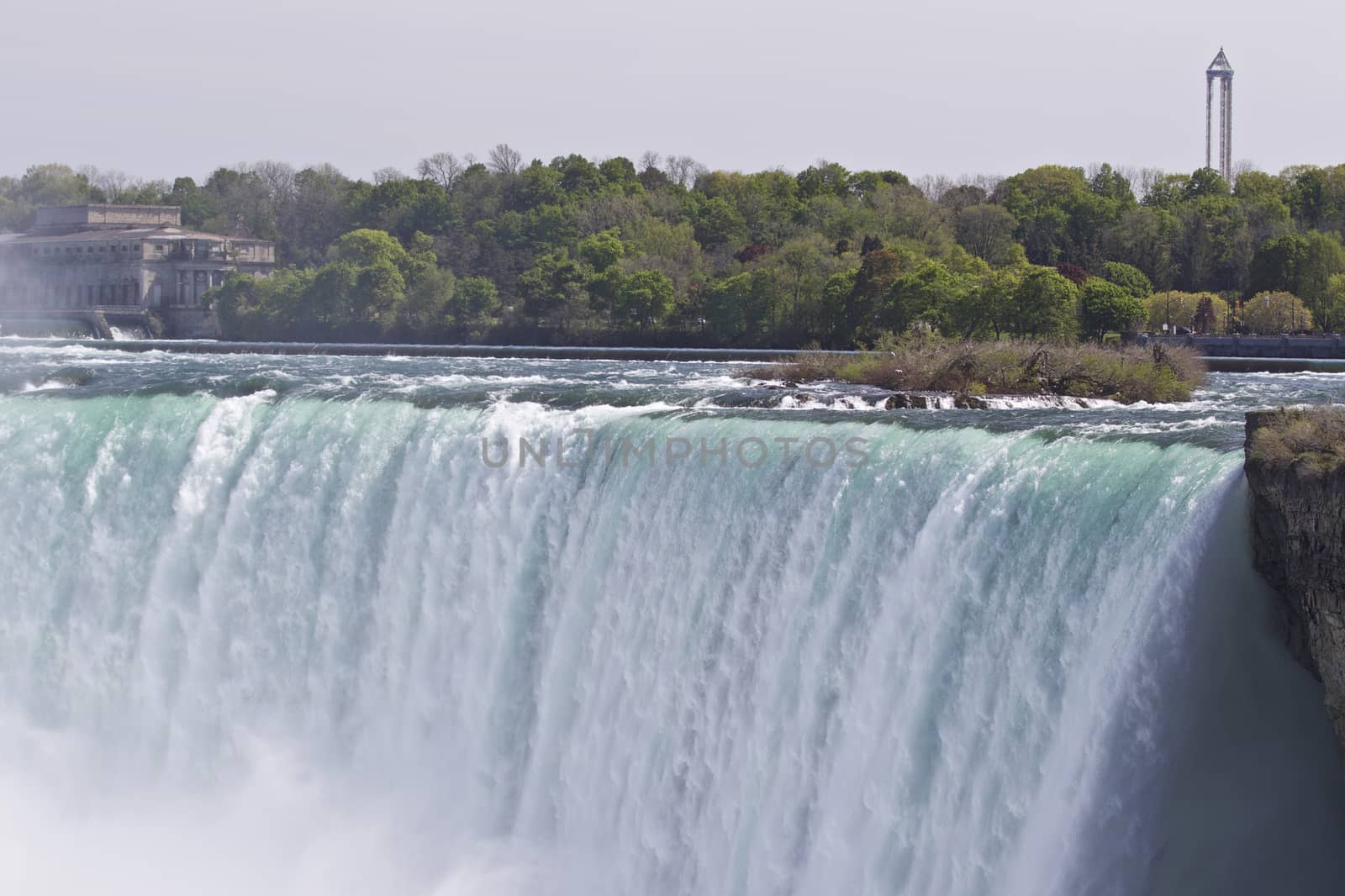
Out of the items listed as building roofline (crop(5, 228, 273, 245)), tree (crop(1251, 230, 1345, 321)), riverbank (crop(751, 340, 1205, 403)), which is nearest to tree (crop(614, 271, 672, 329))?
tree (crop(1251, 230, 1345, 321))

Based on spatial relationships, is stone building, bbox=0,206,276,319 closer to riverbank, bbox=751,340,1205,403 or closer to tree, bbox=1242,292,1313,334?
tree, bbox=1242,292,1313,334

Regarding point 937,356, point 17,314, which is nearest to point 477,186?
point 17,314

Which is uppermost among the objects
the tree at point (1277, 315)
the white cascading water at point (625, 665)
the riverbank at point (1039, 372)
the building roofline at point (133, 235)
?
the building roofline at point (133, 235)

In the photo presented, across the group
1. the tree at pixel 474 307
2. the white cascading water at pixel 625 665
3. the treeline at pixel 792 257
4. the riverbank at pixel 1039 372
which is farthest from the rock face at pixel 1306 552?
the tree at pixel 474 307

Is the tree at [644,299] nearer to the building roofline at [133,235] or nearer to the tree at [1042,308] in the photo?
the tree at [1042,308]

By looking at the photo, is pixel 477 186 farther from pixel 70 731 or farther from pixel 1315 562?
pixel 1315 562

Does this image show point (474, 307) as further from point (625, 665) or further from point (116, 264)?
point (625, 665)
